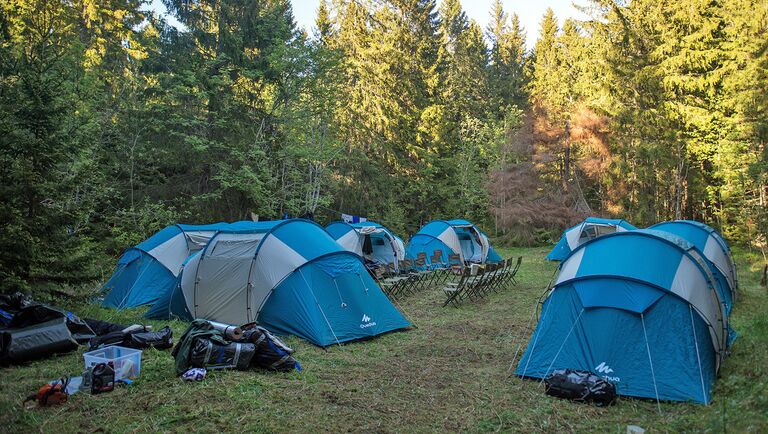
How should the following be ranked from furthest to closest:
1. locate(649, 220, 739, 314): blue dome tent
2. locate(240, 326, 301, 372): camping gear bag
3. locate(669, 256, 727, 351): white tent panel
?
locate(649, 220, 739, 314): blue dome tent → locate(240, 326, 301, 372): camping gear bag → locate(669, 256, 727, 351): white tent panel

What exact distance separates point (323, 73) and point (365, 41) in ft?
22.6

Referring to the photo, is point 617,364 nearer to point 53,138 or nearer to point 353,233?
point 53,138

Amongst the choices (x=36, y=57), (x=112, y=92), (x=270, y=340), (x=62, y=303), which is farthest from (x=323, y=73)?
(x=270, y=340)

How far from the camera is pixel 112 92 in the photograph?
19750mm

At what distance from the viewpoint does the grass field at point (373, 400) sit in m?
4.47

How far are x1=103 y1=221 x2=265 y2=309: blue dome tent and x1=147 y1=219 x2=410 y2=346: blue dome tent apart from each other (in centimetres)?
184

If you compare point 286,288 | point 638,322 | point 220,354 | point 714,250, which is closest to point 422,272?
point 286,288

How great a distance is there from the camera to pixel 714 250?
454 inches

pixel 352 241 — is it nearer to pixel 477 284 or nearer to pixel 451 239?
pixel 451 239

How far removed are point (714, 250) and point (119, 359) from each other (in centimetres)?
1276

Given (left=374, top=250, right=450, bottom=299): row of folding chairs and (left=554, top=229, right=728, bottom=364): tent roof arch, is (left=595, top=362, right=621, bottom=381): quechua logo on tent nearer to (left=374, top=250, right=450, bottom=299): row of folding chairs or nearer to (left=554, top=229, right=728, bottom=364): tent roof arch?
(left=554, top=229, right=728, bottom=364): tent roof arch

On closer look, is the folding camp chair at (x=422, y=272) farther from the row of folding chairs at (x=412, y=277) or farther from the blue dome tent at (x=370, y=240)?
the blue dome tent at (x=370, y=240)

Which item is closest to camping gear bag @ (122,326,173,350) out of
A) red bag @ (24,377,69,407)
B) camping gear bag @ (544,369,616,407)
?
red bag @ (24,377,69,407)

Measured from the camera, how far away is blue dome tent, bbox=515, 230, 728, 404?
5383mm
